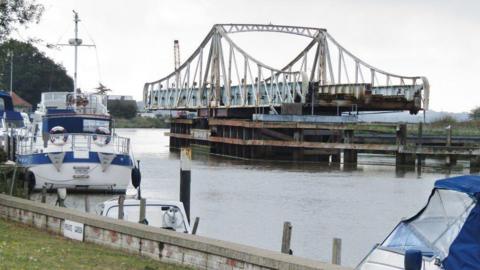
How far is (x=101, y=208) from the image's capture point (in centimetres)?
2089

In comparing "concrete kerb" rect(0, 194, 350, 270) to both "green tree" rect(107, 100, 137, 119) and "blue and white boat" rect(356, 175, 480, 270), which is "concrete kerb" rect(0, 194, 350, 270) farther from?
"green tree" rect(107, 100, 137, 119)

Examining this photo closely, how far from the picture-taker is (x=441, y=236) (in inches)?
Result: 438

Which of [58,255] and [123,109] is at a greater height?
[123,109]

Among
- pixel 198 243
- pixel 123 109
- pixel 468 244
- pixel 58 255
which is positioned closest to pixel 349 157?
pixel 198 243

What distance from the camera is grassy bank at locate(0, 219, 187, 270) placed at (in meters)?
13.2

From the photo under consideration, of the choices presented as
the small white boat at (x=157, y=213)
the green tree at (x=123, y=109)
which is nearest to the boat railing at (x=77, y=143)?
the small white boat at (x=157, y=213)

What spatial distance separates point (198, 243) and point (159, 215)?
6.17m

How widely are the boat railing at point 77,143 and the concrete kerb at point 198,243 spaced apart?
16738 millimetres

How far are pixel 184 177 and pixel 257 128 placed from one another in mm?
44723

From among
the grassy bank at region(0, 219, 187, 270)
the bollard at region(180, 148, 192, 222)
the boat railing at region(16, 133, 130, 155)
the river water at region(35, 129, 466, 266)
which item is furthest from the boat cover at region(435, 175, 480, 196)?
the boat railing at region(16, 133, 130, 155)

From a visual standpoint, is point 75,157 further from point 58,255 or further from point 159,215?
point 58,255

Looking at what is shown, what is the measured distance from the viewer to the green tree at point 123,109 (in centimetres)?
17725

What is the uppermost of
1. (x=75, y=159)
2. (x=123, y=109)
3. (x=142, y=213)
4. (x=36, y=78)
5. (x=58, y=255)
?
(x=36, y=78)

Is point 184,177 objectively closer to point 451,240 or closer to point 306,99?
point 451,240
